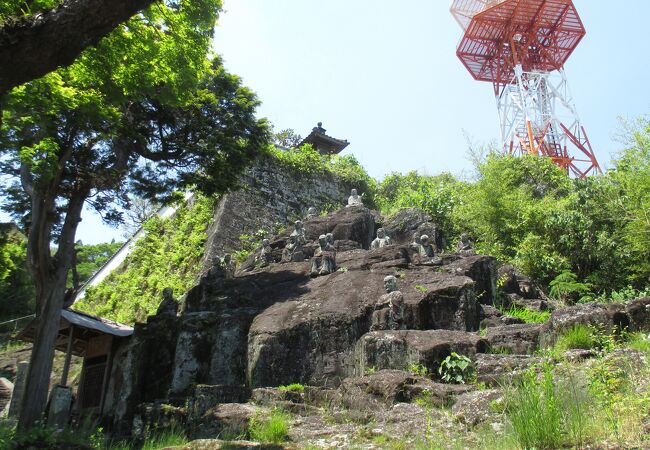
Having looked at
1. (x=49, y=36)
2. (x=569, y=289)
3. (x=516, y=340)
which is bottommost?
(x=516, y=340)

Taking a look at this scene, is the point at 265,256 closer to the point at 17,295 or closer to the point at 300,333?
the point at 300,333

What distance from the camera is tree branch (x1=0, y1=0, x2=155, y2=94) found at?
430cm

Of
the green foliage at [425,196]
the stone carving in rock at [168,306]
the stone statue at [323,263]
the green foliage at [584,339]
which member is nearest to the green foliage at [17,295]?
the stone carving in rock at [168,306]

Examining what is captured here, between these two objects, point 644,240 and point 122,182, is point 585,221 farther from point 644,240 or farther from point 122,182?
point 122,182

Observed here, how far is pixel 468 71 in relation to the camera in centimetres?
3061

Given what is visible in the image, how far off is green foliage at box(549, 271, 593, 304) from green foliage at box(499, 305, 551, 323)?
1007 mm

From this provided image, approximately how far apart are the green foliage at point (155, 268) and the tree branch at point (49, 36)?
1427 cm

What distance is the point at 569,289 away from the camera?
12.2 m

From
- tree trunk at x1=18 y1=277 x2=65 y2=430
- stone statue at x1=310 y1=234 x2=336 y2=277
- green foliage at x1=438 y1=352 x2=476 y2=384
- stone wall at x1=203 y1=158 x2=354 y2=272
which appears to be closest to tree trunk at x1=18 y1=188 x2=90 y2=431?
tree trunk at x1=18 y1=277 x2=65 y2=430

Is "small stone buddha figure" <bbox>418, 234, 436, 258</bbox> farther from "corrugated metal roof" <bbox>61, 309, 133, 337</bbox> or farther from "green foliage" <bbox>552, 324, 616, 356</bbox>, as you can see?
"corrugated metal roof" <bbox>61, 309, 133, 337</bbox>

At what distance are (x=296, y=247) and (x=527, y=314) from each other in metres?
6.28

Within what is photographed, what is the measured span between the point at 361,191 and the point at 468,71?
1117 centimetres

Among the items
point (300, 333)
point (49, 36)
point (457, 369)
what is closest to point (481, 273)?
point (300, 333)

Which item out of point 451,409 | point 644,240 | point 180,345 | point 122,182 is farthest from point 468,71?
point 451,409
